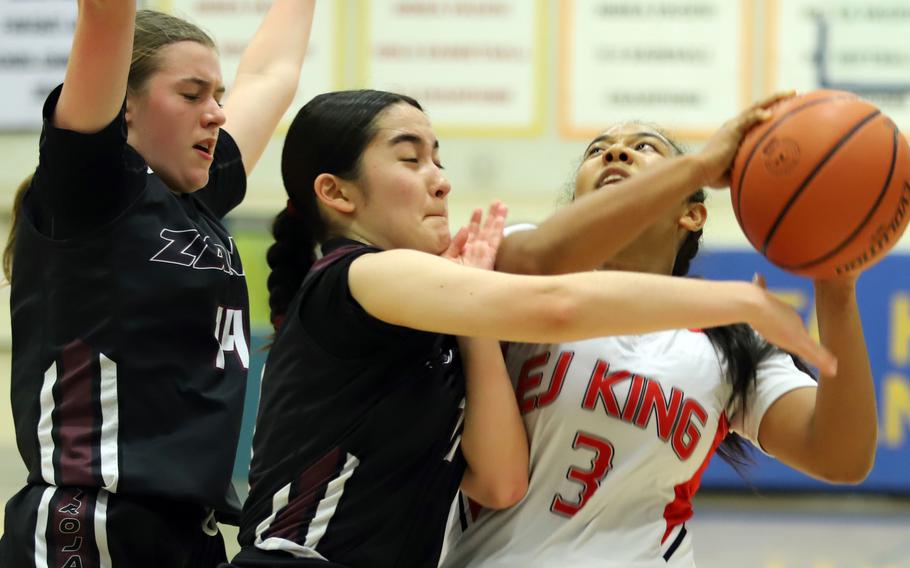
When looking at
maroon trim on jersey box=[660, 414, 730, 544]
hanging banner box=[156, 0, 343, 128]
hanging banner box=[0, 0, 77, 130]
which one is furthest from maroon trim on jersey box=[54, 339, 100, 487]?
hanging banner box=[0, 0, 77, 130]

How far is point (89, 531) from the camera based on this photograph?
7.48 feet

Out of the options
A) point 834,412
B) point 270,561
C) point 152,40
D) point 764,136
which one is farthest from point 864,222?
point 152,40

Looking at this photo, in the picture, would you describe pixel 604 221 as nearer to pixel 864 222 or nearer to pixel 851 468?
pixel 864 222

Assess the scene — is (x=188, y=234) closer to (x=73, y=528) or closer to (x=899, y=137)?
(x=73, y=528)

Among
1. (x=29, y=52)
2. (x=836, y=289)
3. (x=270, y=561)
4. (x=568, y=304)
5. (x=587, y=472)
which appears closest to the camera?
(x=568, y=304)

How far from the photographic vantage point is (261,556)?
2209 mm

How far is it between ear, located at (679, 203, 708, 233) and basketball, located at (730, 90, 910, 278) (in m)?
0.56

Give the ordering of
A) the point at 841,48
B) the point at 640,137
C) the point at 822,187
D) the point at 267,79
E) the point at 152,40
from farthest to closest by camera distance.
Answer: the point at 841,48, the point at 267,79, the point at 640,137, the point at 152,40, the point at 822,187

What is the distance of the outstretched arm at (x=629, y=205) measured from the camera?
204 centimetres

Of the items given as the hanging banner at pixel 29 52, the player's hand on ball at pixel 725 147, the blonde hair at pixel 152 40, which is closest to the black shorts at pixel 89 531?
the blonde hair at pixel 152 40

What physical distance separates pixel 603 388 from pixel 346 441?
0.56 meters

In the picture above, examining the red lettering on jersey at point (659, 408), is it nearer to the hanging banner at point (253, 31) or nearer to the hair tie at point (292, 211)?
the hair tie at point (292, 211)

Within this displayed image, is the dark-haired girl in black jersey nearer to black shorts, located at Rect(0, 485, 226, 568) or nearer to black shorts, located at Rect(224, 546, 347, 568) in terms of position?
black shorts, located at Rect(224, 546, 347, 568)

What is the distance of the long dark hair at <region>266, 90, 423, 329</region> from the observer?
2.36 meters
